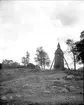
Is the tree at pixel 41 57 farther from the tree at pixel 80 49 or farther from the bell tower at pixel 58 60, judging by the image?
the tree at pixel 80 49

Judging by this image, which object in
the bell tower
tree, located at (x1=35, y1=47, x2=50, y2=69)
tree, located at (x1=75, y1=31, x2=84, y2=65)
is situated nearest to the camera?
tree, located at (x1=75, y1=31, x2=84, y2=65)

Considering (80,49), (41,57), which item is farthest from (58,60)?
(41,57)

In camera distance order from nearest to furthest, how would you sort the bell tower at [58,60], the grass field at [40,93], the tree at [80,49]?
1. the grass field at [40,93]
2. the tree at [80,49]
3. the bell tower at [58,60]

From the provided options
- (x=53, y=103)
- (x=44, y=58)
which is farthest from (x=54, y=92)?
(x=44, y=58)

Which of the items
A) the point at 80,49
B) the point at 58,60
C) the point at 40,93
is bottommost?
the point at 40,93

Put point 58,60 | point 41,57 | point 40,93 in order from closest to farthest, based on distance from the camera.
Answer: point 40,93, point 58,60, point 41,57

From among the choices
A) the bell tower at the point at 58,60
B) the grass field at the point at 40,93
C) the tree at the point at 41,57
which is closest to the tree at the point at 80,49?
the bell tower at the point at 58,60

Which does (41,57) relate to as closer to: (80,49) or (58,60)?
(58,60)

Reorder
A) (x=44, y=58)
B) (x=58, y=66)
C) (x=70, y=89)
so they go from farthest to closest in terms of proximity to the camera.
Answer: (x=44, y=58) < (x=58, y=66) < (x=70, y=89)

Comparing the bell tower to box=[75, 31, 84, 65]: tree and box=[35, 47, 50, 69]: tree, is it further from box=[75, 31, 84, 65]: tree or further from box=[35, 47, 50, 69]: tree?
box=[35, 47, 50, 69]: tree

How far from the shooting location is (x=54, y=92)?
12516mm

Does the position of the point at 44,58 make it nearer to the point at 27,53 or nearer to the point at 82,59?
the point at 27,53

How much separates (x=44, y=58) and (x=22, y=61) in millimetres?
15721

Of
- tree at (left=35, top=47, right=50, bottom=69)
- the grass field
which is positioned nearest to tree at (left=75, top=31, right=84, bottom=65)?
the grass field
